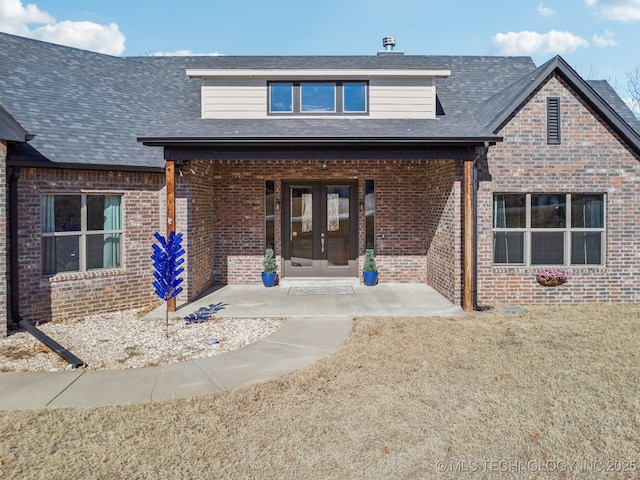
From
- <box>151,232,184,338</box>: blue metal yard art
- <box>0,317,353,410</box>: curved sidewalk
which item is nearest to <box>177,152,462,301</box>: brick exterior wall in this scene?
<box>151,232,184,338</box>: blue metal yard art

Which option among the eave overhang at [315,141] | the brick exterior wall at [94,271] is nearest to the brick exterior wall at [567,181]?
the eave overhang at [315,141]

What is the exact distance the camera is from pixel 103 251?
8.86 m

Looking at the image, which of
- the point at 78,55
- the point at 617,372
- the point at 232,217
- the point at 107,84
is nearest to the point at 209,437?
the point at 617,372

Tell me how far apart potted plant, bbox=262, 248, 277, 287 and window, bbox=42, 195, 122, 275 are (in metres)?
3.54

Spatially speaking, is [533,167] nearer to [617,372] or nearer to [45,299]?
[617,372]

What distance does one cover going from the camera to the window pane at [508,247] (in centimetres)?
930

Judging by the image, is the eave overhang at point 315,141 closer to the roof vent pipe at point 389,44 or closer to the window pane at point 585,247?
the window pane at point 585,247

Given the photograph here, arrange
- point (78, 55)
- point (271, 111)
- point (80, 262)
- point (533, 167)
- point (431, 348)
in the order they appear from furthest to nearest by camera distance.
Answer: point (78, 55) < point (271, 111) < point (533, 167) < point (80, 262) < point (431, 348)

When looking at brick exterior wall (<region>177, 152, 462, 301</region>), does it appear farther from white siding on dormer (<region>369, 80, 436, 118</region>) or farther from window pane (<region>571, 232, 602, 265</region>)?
window pane (<region>571, 232, 602, 265</region>)

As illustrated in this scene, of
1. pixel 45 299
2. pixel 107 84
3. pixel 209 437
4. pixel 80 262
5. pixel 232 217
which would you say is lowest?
pixel 209 437

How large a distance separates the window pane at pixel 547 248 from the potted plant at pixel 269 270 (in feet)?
20.1

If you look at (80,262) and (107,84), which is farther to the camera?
(107,84)

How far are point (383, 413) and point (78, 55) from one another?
1192 centimetres

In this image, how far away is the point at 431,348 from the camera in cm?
650
